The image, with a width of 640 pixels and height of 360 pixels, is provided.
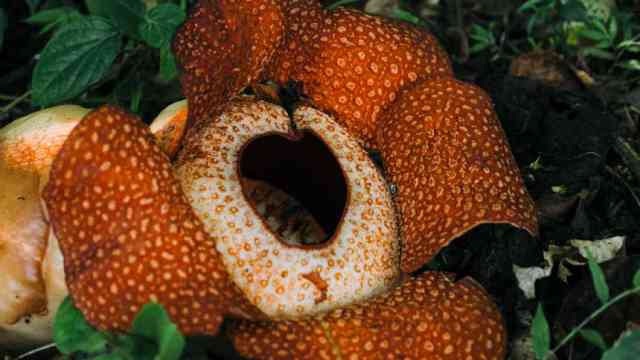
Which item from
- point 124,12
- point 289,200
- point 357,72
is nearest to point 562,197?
point 357,72

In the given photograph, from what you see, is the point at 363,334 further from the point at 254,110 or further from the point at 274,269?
the point at 254,110

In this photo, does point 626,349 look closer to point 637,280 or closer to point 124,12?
A: point 637,280

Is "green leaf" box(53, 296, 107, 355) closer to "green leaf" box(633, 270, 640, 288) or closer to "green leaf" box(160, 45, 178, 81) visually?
"green leaf" box(160, 45, 178, 81)

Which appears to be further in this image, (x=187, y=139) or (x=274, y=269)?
(x=187, y=139)

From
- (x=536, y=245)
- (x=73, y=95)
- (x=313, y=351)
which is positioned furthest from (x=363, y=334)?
(x=73, y=95)

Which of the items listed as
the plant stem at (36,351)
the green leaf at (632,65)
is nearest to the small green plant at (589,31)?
the green leaf at (632,65)

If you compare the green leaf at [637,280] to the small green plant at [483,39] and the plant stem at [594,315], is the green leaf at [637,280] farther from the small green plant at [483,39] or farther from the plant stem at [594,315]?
the small green plant at [483,39]

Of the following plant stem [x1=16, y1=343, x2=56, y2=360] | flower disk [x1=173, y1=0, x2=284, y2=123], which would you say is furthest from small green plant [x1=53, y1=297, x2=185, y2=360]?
flower disk [x1=173, y1=0, x2=284, y2=123]
